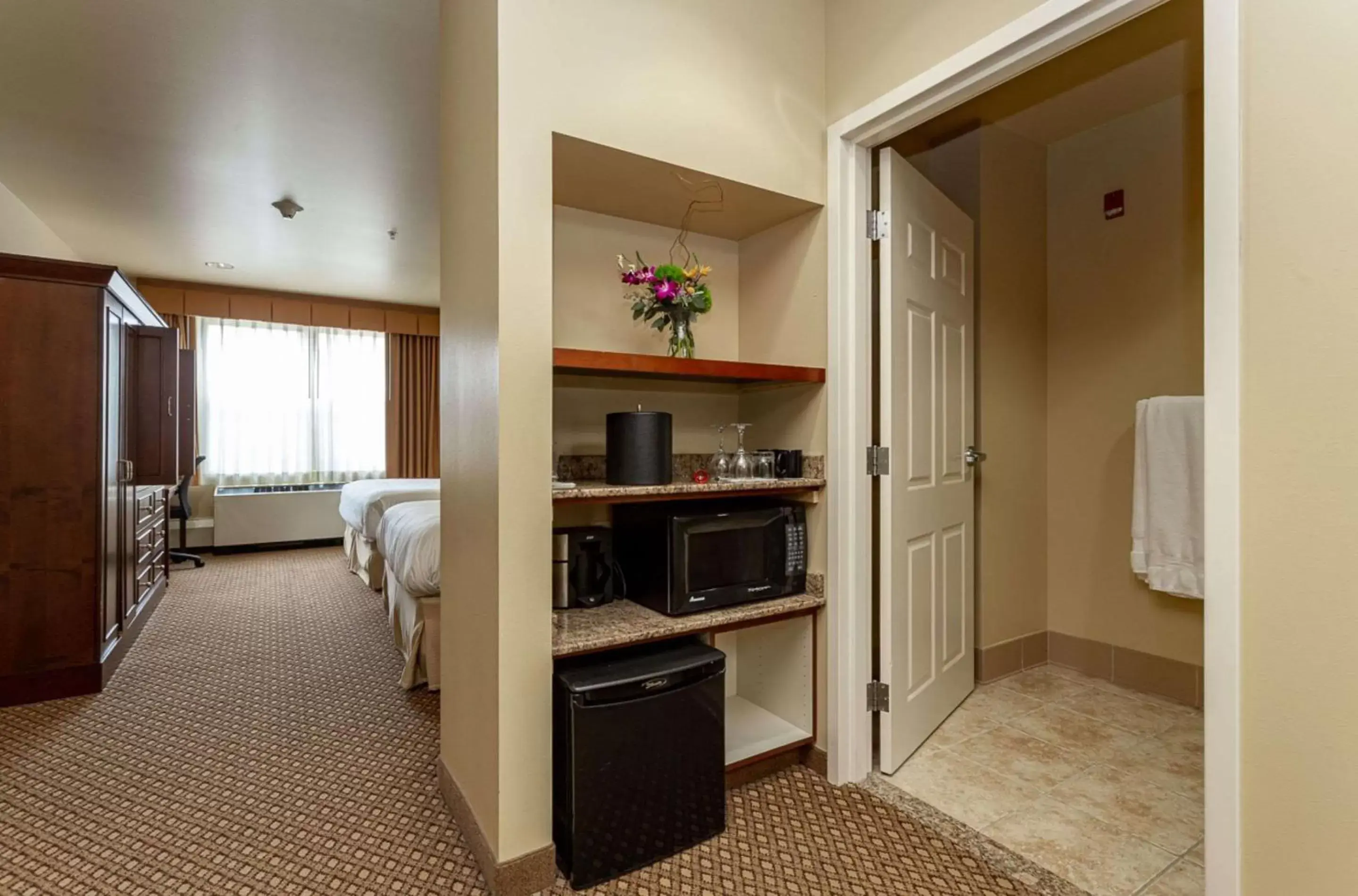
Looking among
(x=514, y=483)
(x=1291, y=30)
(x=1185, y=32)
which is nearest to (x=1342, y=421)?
(x=1291, y=30)

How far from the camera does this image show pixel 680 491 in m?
1.90

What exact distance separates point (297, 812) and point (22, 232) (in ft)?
14.9

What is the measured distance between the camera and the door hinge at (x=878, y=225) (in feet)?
7.09

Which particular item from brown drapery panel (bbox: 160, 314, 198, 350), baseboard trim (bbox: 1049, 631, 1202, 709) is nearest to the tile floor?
baseboard trim (bbox: 1049, 631, 1202, 709)

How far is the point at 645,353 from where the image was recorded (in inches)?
91.4

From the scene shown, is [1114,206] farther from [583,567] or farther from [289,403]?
[289,403]

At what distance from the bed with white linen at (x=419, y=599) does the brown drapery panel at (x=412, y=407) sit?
4315mm

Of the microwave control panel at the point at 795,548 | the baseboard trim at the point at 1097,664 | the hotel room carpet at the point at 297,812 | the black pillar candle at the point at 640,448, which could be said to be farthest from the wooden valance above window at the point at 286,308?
the baseboard trim at the point at 1097,664

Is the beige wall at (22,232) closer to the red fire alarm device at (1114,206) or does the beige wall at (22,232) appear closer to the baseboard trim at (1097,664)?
the baseboard trim at (1097,664)

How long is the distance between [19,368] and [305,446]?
430 cm

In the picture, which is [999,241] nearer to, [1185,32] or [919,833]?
[1185,32]

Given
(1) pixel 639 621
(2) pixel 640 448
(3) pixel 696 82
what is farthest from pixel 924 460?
(3) pixel 696 82

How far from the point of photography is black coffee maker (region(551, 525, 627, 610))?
1.96m

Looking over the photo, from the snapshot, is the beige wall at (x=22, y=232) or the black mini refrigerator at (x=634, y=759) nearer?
the black mini refrigerator at (x=634, y=759)
